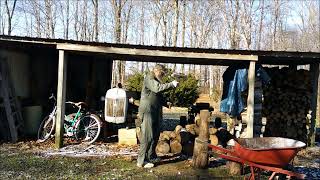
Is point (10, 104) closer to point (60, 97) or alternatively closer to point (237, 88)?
point (60, 97)

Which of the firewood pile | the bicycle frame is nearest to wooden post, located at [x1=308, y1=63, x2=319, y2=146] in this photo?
the firewood pile

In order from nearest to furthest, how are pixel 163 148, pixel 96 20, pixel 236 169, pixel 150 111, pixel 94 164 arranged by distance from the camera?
pixel 236 169 → pixel 150 111 → pixel 94 164 → pixel 163 148 → pixel 96 20

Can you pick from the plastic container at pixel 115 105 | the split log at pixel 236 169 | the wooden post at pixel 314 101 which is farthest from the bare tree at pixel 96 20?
the split log at pixel 236 169

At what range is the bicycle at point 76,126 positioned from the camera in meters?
9.62

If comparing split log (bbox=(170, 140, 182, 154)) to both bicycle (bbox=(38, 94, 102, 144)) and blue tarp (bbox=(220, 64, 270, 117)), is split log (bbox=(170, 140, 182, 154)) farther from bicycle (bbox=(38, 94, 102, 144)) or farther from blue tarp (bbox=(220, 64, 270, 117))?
bicycle (bbox=(38, 94, 102, 144))

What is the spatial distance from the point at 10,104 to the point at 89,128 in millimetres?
2127

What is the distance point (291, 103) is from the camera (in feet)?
35.5

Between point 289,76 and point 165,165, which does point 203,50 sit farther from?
point 289,76

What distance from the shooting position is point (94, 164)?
25.0 feet

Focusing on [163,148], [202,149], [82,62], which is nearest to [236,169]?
[202,149]

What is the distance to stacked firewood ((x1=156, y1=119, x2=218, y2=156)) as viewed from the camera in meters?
8.68

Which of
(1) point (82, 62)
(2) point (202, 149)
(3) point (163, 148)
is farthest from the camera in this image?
(1) point (82, 62)

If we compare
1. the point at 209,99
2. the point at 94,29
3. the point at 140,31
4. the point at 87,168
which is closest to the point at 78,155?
the point at 87,168

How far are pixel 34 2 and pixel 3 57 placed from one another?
3240 centimetres
